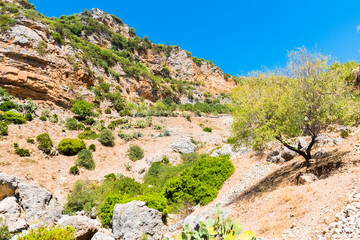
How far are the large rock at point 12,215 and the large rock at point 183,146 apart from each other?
56.5ft

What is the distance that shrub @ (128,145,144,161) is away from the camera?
24.8 m

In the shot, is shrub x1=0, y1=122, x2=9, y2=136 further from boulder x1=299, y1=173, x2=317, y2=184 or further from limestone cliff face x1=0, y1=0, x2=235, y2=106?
boulder x1=299, y1=173, x2=317, y2=184

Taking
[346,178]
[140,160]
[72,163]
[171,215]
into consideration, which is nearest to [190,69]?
[140,160]

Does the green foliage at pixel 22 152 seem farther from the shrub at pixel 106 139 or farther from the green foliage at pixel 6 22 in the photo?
the green foliage at pixel 6 22

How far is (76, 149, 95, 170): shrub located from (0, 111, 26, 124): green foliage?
26.8ft

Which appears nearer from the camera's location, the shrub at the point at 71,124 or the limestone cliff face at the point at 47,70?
the shrub at the point at 71,124

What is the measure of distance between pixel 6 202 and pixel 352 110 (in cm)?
1735

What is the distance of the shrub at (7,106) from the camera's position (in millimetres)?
24297

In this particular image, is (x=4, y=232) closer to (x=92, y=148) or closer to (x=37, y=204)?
(x=37, y=204)

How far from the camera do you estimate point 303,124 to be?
935 cm

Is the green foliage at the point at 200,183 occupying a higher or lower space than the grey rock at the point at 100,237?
higher

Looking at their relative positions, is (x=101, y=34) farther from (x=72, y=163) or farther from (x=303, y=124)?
(x=303, y=124)

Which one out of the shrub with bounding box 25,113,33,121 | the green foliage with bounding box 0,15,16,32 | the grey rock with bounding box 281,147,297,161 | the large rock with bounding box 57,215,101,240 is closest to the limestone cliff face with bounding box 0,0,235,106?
the green foliage with bounding box 0,15,16,32

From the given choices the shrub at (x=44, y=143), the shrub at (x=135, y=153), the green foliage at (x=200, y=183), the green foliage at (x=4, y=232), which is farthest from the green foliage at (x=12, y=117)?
the green foliage at (x=200, y=183)
